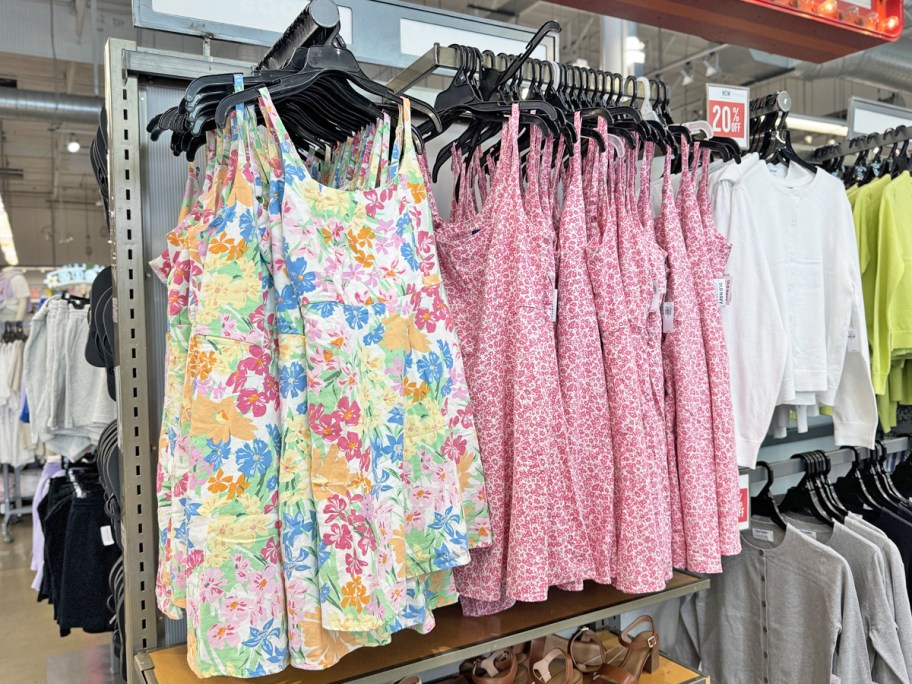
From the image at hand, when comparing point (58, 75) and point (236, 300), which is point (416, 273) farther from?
point (58, 75)

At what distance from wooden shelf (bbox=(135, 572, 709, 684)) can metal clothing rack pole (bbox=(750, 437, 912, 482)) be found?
72 centimetres

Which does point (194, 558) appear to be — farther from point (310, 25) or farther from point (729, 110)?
point (729, 110)

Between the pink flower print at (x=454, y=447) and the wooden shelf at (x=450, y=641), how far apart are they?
1.44 ft

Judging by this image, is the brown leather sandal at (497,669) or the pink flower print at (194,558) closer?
the pink flower print at (194,558)

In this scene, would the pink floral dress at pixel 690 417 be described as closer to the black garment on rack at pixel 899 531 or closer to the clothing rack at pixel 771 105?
the clothing rack at pixel 771 105

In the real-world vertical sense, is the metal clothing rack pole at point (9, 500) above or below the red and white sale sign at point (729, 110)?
below

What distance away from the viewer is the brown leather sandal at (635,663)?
1.92 metres

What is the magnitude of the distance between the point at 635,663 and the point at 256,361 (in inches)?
56.4

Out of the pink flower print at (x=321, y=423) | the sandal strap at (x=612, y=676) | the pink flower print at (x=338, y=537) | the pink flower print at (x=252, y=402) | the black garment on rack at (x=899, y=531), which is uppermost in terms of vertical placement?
the pink flower print at (x=252, y=402)

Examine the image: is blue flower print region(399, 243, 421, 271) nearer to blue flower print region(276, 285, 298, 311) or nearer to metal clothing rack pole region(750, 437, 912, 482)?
blue flower print region(276, 285, 298, 311)

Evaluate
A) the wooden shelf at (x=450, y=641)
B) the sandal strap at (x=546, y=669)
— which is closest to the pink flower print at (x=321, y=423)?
the wooden shelf at (x=450, y=641)

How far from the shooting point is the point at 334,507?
3.90ft

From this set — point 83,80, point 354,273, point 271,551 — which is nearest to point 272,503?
point 271,551

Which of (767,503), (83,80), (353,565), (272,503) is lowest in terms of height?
(767,503)
